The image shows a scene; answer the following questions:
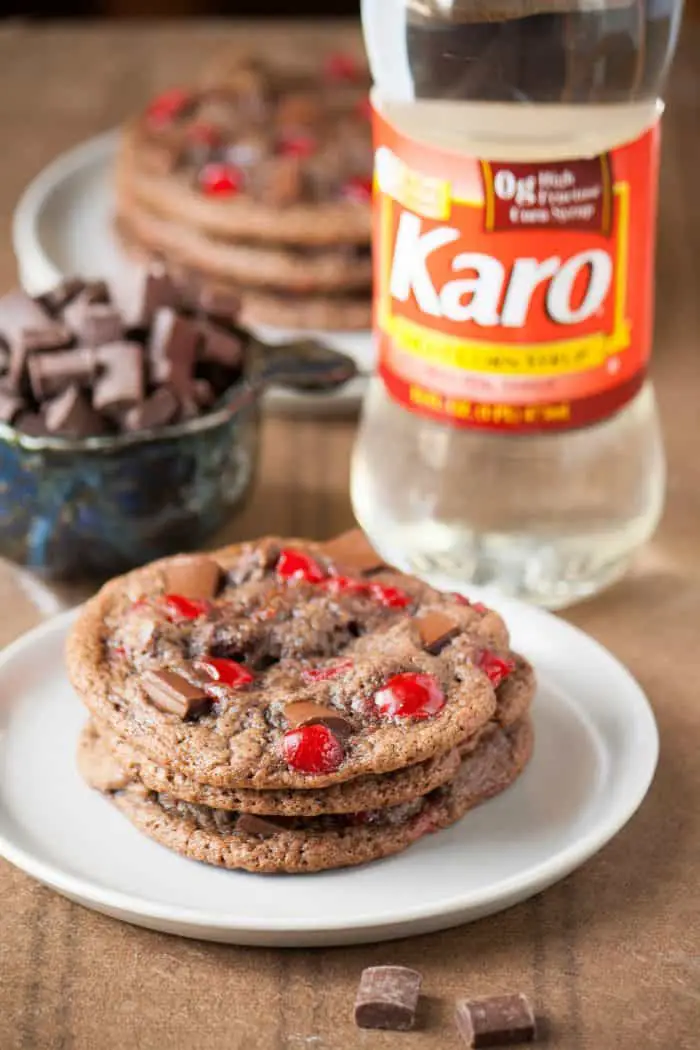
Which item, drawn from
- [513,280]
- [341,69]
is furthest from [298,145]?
[513,280]

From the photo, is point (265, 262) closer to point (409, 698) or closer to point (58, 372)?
point (58, 372)

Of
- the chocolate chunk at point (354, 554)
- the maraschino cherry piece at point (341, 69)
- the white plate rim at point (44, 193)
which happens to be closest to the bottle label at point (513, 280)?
the chocolate chunk at point (354, 554)

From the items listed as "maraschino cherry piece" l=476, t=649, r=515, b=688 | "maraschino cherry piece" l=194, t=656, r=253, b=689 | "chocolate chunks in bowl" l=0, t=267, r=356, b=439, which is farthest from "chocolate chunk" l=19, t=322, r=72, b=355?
"maraschino cherry piece" l=476, t=649, r=515, b=688

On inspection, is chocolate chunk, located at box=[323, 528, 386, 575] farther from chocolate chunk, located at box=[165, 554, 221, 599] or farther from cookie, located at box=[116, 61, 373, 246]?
cookie, located at box=[116, 61, 373, 246]

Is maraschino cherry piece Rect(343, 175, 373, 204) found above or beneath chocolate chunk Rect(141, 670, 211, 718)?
beneath

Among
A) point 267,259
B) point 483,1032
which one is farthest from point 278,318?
point 483,1032
